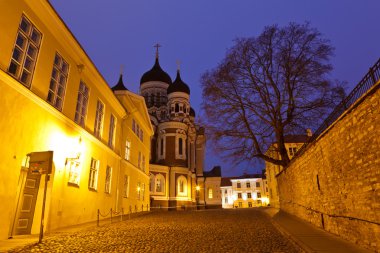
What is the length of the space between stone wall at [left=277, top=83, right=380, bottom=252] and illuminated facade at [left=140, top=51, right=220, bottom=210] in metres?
24.2

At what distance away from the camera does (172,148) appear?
45031 millimetres

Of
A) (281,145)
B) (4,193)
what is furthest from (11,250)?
(281,145)

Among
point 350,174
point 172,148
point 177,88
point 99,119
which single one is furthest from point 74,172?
point 177,88

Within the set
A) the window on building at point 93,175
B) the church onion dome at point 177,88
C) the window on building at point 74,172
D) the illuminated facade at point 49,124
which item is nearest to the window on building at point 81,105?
the illuminated facade at point 49,124

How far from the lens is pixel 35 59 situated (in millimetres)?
10258

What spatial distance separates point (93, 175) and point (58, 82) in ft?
18.7

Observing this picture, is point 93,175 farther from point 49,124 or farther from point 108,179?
point 49,124

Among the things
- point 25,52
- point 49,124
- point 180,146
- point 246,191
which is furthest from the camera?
point 246,191

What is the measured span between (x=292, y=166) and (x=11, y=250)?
44.7ft

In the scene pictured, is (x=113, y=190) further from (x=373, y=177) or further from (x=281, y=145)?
(x=373, y=177)

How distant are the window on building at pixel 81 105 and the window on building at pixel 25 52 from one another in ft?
12.4

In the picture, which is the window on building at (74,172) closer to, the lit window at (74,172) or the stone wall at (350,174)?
the lit window at (74,172)

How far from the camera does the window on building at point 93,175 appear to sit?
15062 millimetres

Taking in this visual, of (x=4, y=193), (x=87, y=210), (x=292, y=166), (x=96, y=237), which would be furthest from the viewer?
(x=292, y=166)
